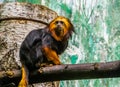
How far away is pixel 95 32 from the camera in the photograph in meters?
9.95

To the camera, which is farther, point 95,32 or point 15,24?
point 95,32

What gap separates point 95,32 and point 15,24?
19.0 feet

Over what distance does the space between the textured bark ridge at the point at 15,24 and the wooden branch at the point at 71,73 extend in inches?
33.5

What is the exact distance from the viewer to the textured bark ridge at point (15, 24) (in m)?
4.16

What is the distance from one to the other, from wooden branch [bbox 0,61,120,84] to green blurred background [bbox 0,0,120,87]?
229 inches

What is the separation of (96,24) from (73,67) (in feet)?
23.1

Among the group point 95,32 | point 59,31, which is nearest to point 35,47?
point 59,31

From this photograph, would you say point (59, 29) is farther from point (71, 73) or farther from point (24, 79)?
point (71, 73)

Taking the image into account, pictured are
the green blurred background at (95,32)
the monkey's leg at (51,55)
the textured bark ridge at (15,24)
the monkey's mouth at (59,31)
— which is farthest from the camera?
the green blurred background at (95,32)

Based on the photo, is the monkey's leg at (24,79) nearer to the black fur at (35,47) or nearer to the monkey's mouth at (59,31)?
the black fur at (35,47)

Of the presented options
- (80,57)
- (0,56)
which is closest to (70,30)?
(0,56)

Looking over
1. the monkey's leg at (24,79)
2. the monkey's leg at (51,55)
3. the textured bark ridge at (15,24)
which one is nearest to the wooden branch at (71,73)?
the monkey's leg at (24,79)

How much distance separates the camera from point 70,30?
4113 mm

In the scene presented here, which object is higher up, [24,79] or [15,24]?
Result: [15,24]
